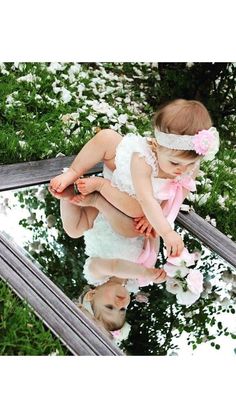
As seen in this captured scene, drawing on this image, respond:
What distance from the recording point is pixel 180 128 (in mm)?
1146

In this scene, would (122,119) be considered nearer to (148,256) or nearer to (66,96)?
(66,96)

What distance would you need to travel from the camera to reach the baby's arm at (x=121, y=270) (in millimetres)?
1157

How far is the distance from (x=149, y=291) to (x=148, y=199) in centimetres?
13

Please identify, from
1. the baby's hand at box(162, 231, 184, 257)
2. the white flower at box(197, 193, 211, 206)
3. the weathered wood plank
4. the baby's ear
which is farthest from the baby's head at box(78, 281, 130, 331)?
the white flower at box(197, 193, 211, 206)

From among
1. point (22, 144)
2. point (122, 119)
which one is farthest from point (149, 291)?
point (122, 119)

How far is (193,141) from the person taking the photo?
3.75 feet

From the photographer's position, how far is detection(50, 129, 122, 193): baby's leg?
125 centimetres

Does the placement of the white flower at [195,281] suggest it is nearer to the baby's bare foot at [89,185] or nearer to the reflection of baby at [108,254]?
the reflection of baby at [108,254]

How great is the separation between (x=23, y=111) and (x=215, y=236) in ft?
1.47

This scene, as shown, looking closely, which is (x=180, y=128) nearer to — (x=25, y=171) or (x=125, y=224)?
(x=125, y=224)

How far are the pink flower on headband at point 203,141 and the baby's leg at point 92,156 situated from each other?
147mm

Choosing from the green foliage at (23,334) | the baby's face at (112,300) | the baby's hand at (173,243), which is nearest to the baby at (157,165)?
the baby's hand at (173,243)

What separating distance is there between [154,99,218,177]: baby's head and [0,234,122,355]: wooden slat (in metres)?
0.25

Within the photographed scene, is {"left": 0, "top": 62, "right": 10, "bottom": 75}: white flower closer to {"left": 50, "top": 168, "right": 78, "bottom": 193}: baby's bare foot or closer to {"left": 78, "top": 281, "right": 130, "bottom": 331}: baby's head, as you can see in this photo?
{"left": 50, "top": 168, "right": 78, "bottom": 193}: baby's bare foot
